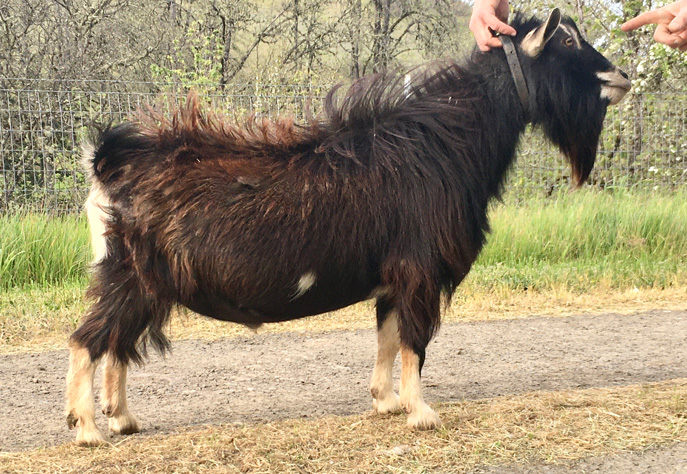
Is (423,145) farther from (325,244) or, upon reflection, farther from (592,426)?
(592,426)

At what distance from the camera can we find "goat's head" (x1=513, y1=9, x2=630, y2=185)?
4180mm

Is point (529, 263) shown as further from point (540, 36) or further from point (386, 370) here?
point (540, 36)

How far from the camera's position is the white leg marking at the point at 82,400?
12.6 ft

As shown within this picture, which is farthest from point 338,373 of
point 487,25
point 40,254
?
point 40,254

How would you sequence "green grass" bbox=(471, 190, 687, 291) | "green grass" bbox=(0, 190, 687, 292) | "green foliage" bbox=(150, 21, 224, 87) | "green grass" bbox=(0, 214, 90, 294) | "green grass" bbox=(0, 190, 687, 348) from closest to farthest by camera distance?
1. "green grass" bbox=(0, 190, 687, 348)
2. "green grass" bbox=(0, 214, 90, 294)
3. "green grass" bbox=(0, 190, 687, 292)
4. "green grass" bbox=(471, 190, 687, 291)
5. "green foliage" bbox=(150, 21, 224, 87)

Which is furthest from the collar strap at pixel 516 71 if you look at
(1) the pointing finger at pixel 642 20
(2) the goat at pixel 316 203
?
(1) the pointing finger at pixel 642 20

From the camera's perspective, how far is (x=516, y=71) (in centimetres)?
416

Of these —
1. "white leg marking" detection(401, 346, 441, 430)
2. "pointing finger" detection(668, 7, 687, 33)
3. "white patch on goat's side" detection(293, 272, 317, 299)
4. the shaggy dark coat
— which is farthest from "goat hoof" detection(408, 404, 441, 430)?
"pointing finger" detection(668, 7, 687, 33)

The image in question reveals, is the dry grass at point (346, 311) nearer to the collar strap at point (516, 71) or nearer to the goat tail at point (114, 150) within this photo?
the goat tail at point (114, 150)

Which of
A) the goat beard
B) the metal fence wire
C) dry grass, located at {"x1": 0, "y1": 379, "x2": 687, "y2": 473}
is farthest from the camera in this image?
the metal fence wire

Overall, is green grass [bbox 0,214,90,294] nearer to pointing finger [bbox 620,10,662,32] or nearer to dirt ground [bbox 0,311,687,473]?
dirt ground [bbox 0,311,687,473]

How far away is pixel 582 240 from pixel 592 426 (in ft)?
17.4

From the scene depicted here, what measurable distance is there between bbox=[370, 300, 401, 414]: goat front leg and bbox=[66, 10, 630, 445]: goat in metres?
0.13

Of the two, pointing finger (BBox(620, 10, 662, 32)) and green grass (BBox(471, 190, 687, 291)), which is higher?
pointing finger (BBox(620, 10, 662, 32))
